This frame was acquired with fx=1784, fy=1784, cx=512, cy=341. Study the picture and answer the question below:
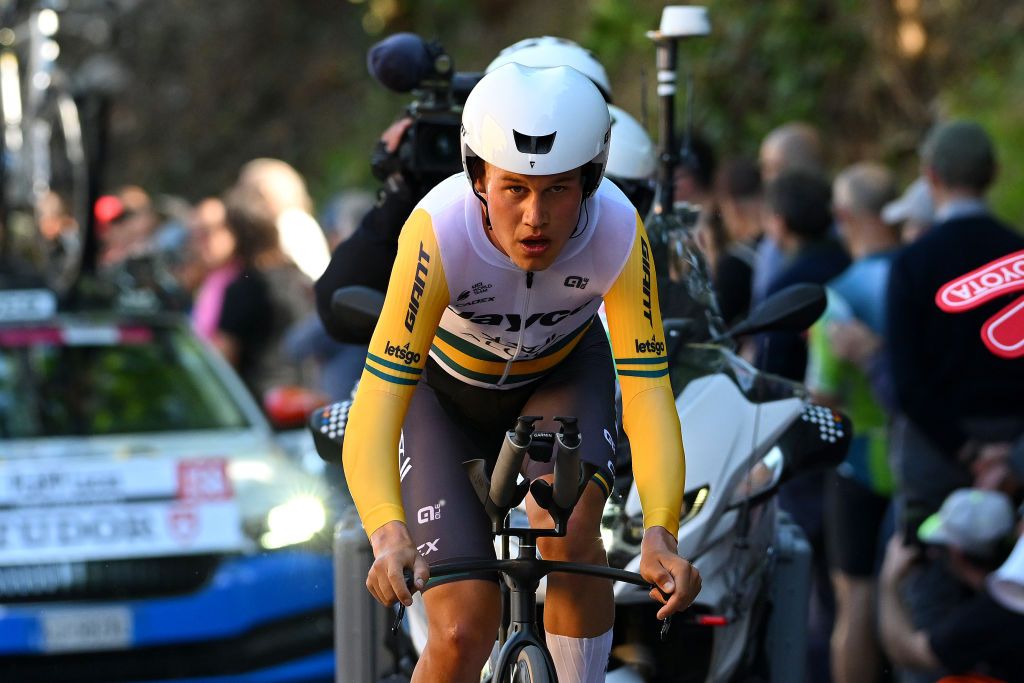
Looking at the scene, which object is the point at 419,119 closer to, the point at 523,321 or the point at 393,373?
the point at 523,321

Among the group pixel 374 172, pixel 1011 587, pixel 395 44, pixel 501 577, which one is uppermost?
→ pixel 395 44

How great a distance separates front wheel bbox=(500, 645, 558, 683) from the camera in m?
3.97

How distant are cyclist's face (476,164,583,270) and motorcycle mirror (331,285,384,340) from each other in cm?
79

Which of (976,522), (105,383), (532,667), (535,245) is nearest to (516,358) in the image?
(535,245)

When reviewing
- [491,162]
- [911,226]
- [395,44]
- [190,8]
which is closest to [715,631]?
[491,162]

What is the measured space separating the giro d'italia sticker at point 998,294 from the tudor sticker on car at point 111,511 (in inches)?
144

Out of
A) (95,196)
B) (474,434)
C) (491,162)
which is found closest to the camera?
(491,162)

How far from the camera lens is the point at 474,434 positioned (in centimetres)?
485

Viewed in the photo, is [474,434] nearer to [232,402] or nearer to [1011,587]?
[1011,587]

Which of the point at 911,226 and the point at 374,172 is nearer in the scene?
the point at 374,172

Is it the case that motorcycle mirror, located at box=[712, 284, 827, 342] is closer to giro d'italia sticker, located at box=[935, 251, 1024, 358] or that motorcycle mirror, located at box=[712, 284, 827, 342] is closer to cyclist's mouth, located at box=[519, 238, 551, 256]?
giro d'italia sticker, located at box=[935, 251, 1024, 358]

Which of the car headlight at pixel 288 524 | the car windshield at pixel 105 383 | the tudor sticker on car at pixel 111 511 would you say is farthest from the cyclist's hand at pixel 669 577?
the car windshield at pixel 105 383

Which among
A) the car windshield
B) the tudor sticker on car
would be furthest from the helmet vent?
the car windshield

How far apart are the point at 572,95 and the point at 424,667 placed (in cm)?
143
